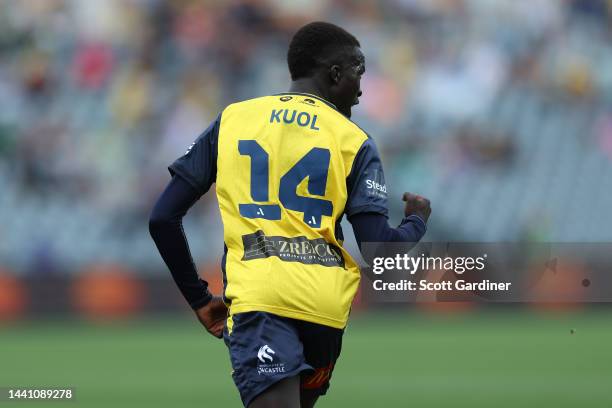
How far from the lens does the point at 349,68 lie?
3.75 metres

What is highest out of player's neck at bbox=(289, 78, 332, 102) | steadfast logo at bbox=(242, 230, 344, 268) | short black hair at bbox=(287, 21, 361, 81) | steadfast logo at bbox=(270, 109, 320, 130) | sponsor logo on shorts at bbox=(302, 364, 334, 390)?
short black hair at bbox=(287, 21, 361, 81)

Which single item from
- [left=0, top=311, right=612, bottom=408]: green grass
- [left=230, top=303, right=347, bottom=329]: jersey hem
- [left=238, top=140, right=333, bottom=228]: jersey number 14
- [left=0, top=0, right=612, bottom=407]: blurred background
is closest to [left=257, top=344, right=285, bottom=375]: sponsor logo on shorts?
[left=230, top=303, right=347, bottom=329]: jersey hem

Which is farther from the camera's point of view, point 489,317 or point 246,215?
point 489,317

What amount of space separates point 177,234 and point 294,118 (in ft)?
1.90

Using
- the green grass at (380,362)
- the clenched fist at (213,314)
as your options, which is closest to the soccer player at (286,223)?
the clenched fist at (213,314)

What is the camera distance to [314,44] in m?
3.75

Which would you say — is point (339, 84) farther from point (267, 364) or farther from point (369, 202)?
point (267, 364)

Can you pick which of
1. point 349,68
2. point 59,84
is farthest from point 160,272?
point 349,68

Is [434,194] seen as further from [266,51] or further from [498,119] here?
[266,51]

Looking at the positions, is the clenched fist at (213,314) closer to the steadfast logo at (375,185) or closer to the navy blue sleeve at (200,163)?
the navy blue sleeve at (200,163)

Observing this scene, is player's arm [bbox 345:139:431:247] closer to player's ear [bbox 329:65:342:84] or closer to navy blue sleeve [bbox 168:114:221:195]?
player's ear [bbox 329:65:342:84]

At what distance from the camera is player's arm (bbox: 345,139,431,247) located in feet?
11.7

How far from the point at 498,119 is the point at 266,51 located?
331cm

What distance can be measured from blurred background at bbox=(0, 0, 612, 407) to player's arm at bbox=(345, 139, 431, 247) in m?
10.1
